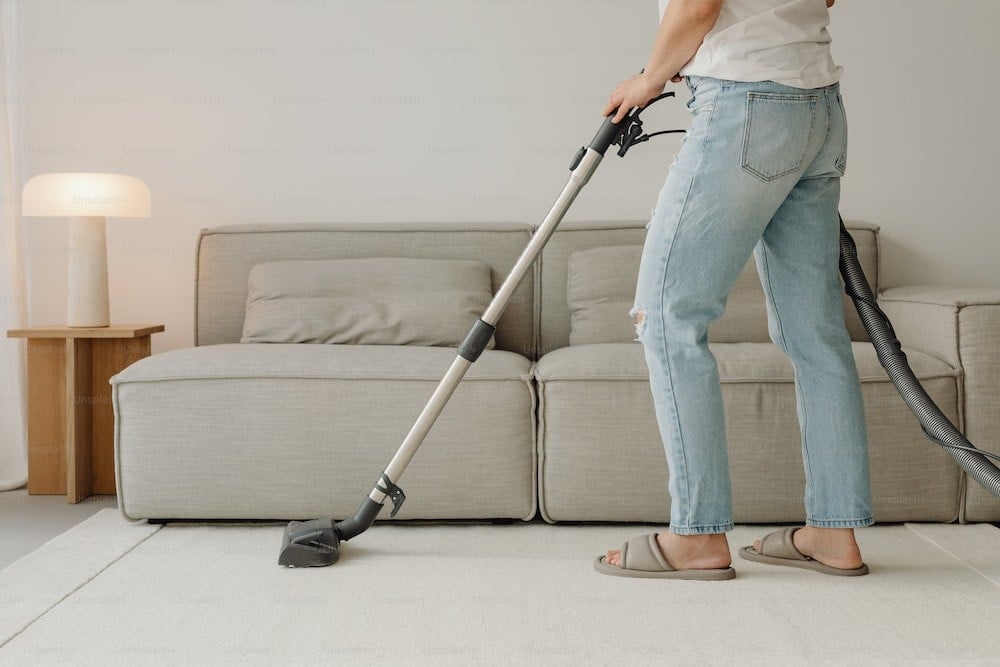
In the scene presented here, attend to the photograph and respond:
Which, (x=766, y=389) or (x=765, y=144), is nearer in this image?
(x=765, y=144)

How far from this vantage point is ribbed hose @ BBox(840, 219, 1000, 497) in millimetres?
1623

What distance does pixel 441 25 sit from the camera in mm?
2924

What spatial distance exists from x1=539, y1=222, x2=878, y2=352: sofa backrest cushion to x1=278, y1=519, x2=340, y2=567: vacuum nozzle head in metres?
0.94

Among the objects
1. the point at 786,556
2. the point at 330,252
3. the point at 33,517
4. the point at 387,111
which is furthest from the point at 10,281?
the point at 786,556

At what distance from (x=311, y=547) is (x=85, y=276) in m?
1.22

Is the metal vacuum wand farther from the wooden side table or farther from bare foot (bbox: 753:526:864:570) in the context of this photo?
the wooden side table

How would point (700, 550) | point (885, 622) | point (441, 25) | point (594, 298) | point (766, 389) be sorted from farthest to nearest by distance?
1. point (441, 25)
2. point (594, 298)
3. point (766, 389)
4. point (700, 550)
5. point (885, 622)

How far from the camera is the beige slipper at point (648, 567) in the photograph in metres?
1.66

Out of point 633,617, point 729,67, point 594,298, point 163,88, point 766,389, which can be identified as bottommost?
point 633,617

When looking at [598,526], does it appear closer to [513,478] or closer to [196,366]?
[513,478]

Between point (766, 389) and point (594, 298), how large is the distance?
626 millimetres

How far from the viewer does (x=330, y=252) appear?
268 centimetres

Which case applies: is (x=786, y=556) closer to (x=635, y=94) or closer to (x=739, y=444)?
(x=739, y=444)

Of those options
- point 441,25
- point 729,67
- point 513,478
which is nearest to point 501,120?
point 441,25
